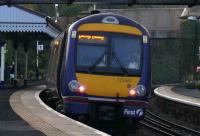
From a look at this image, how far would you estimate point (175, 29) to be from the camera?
62688mm

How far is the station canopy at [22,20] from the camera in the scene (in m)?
35.3

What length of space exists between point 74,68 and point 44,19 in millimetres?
17622

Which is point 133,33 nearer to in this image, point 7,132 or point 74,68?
point 74,68

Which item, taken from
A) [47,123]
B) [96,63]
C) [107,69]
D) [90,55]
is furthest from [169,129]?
[47,123]

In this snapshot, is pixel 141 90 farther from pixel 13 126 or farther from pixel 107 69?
pixel 13 126

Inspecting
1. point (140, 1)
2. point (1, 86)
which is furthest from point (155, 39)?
point (140, 1)

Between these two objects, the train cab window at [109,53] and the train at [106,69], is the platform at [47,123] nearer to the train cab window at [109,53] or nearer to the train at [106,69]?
the train at [106,69]

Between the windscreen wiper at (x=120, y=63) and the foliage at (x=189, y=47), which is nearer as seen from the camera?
the windscreen wiper at (x=120, y=63)

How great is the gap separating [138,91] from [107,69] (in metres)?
1.04

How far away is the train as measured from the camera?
58.3 feet

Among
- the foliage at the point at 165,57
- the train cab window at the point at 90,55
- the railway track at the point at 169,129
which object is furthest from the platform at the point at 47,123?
the foliage at the point at 165,57

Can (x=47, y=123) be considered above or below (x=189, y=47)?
below

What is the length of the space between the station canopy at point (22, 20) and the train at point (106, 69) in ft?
54.4

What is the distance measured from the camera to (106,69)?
712 inches
